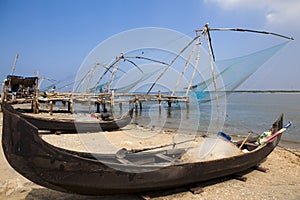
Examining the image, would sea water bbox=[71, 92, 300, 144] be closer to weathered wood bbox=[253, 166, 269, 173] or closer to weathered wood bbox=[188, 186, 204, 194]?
weathered wood bbox=[253, 166, 269, 173]

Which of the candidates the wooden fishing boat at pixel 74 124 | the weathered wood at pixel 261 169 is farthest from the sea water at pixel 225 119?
the weathered wood at pixel 261 169

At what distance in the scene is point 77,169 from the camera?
2.52 meters

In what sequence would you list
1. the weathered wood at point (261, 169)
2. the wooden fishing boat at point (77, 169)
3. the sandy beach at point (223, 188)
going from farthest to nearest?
1. the weathered wood at point (261, 169)
2. the sandy beach at point (223, 188)
3. the wooden fishing boat at point (77, 169)

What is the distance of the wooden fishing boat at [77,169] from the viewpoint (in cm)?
233

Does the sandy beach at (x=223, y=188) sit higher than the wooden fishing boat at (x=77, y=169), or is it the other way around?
the wooden fishing boat at (x=77, y=169)

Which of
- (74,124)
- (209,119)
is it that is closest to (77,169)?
(74,124)

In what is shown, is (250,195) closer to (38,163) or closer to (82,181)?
(82,181)

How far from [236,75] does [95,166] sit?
29.5 ft

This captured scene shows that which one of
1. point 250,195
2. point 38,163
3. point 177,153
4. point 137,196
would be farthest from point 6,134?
point 250,195

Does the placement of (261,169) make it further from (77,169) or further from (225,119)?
(225,119)

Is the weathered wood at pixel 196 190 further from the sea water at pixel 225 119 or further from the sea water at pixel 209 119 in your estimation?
the sea water at pixel 209 119

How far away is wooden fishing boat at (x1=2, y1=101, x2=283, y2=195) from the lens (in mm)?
2334

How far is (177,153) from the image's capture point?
14.6 feet

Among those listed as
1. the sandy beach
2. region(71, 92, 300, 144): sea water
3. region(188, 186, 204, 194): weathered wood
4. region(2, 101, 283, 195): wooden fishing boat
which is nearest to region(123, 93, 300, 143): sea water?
region(71, 92, 300, 144): sea water
